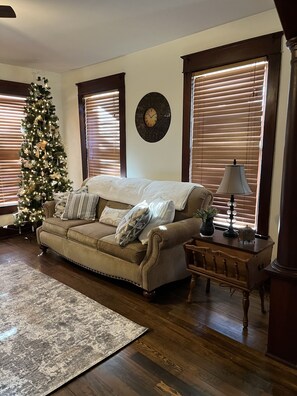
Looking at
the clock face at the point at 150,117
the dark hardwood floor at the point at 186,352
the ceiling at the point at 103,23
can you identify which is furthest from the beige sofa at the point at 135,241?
the ceiling at the point at 103,23

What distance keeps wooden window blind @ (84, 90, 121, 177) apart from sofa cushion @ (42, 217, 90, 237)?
49.5 inches

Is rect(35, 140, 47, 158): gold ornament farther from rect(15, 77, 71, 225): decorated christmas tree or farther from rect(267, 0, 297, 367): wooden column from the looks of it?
rect(267, 0, 297, 367): wooden column

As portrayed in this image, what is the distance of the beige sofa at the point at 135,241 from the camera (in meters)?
2.77

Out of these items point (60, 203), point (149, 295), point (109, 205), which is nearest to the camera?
point (149, 295)

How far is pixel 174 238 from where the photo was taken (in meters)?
2.79

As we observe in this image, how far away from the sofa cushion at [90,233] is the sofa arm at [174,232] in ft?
2.61

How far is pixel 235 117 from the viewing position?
127 inches

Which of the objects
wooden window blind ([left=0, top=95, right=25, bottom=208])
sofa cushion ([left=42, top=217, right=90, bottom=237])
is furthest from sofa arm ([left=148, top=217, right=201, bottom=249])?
wooden window blind ([left=0, top=95, right=25, bottom=208])

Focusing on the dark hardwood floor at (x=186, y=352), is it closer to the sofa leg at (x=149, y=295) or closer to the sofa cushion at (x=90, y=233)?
the sofa leg at (x=149, y=295)

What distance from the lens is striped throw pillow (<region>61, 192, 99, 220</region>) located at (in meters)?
3.90

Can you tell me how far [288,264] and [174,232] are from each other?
1109 millimetres

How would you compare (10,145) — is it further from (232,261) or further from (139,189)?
(232,261)

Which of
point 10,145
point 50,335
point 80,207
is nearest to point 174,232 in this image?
point 50,335

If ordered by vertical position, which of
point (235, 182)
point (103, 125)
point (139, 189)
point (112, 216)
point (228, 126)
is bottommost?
point (112, 216)
